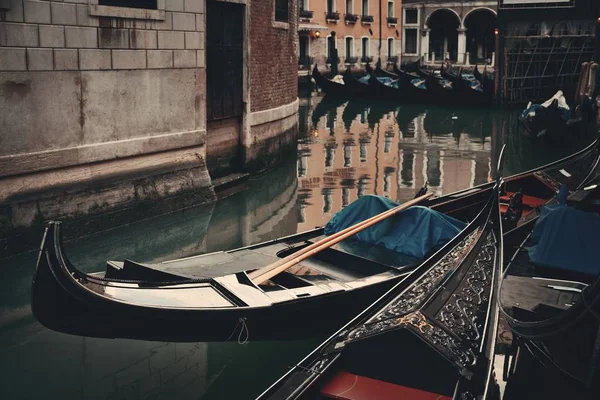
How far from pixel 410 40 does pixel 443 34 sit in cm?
169

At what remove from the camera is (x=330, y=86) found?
24906 millimetres

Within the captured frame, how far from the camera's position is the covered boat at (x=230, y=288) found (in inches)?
157

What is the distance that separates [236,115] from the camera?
9867 mm

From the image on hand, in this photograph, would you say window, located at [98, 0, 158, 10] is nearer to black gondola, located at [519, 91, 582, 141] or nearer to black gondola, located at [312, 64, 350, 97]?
black gondola, located at [519, 91, 582, 141]

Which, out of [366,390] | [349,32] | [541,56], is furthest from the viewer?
[349,32]

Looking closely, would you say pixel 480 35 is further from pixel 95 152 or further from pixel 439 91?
pixel 95 152

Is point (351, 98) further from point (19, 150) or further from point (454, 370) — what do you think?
point (454, 370)

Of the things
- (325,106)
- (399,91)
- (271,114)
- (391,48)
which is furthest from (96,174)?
(391,48)

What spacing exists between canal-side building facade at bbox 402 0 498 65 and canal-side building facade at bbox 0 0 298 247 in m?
24.7

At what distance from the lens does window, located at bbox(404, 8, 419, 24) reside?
34594 mm

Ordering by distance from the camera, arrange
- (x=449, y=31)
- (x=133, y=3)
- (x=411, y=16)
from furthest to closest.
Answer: (x=449, y=31)
(x=411, y=16)
(x=133, y=3)

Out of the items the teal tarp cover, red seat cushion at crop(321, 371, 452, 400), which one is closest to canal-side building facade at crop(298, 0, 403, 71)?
the teal tarp cover

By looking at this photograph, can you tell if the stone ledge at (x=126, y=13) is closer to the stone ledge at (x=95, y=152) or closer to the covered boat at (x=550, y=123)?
the stone ledge at (x=95, y=152)

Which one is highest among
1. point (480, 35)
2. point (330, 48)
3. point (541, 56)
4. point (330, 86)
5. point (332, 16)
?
point (332, 16)
